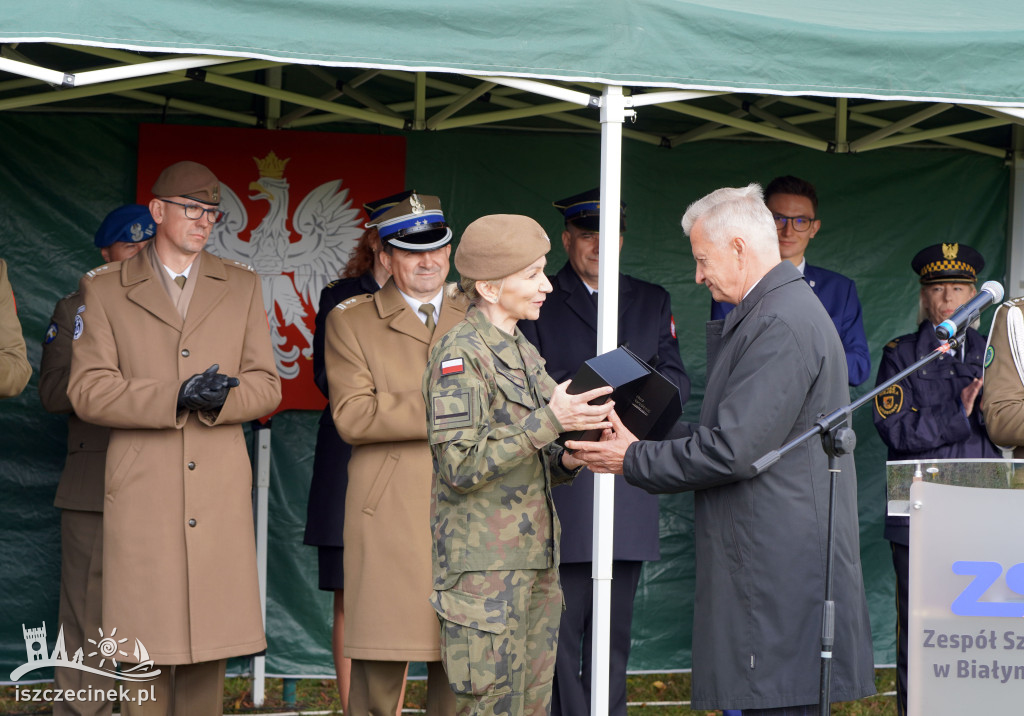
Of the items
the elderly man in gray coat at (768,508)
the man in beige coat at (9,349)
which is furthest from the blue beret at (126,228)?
the elderly man in gray coat at (768,508)

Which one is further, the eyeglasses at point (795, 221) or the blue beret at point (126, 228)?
the eyeglasses at point (795, 221)

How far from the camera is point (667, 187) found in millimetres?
5500

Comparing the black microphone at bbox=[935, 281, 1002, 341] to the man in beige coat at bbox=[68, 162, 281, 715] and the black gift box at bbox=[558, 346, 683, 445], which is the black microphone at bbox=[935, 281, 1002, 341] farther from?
the man in beige coat at bbox=[68, 162, 281, 715]

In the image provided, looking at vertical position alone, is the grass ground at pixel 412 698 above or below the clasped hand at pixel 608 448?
below

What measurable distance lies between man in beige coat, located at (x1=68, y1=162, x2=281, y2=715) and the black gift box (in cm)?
125

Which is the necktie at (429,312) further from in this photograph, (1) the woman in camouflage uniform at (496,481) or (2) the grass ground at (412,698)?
(2) the grass ground at (412,698)

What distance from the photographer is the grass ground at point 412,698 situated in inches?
202

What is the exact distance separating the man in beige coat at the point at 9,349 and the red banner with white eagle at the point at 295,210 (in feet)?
4.19

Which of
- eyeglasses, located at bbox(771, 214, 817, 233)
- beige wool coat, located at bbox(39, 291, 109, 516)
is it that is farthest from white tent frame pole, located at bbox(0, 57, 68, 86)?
eyeglasses, located at bbox(771, 214, 817, 233)

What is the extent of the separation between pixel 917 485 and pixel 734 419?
1.80 feet

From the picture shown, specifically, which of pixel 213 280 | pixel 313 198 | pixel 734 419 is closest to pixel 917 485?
pixel 734 419

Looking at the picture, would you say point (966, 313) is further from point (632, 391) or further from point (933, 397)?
point (933, 397)

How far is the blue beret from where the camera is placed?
464 centimetres

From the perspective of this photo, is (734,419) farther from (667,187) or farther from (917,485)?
(667,187)
